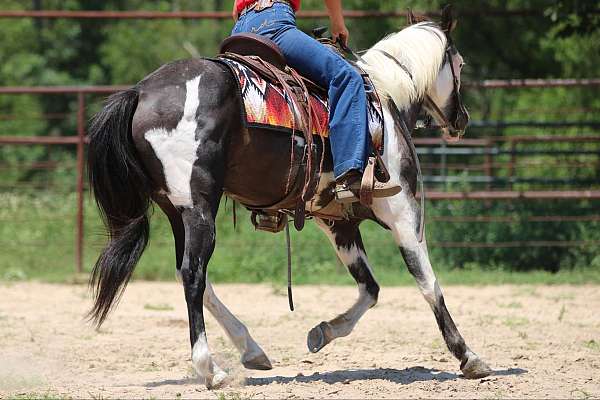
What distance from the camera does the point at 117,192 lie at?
4.98m

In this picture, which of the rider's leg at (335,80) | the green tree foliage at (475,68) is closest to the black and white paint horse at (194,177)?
the rider's leg at (335,80)

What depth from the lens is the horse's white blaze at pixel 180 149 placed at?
481 centimetres

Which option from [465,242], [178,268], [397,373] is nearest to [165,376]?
[178,268]

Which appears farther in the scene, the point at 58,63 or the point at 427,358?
the point at 58,63

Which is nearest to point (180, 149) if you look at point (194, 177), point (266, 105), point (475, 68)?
point (194, 177)

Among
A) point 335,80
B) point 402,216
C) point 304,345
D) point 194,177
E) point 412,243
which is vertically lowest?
point 304,345

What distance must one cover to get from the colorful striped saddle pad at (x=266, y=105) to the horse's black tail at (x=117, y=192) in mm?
568

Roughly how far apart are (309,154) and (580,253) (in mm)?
6183

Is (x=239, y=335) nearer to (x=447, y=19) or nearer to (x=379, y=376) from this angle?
(x=379, y=376)

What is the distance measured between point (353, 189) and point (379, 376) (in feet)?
3.46

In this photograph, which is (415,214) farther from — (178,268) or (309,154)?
(178,268)

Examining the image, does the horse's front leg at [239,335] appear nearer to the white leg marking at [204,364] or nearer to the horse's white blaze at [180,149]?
the white leg marking at [204,364]

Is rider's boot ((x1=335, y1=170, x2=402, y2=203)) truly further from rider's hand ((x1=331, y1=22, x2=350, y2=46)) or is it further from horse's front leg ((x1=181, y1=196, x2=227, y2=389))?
rider's hand ((x1=331, y1=22, x2=350, y2=46))

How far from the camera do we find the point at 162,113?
190 inches
